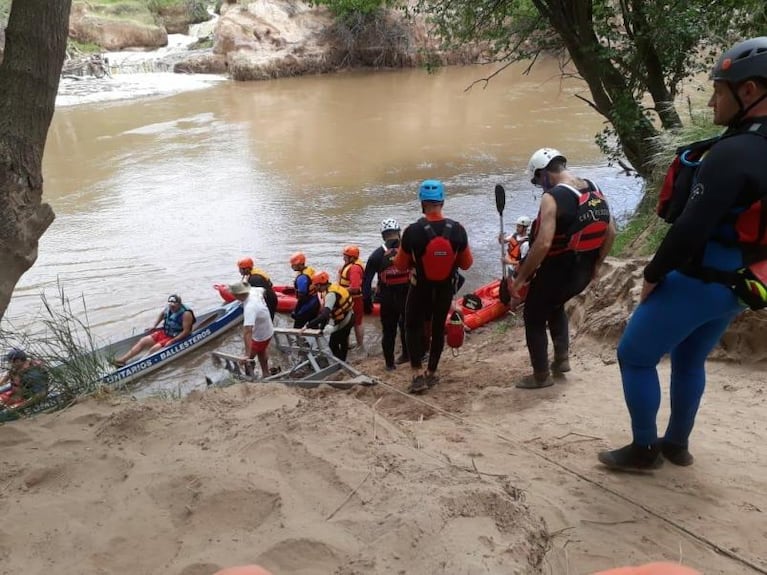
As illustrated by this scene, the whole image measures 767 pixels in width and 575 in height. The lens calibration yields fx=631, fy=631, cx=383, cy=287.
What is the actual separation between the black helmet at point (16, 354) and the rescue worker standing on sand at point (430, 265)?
8.91ft

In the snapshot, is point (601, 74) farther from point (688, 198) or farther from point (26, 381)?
point (26, 381)

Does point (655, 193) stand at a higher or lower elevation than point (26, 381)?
higher

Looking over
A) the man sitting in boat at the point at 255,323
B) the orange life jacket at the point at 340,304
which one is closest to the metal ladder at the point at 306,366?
Answer: the man sitting in boat at the point at 255,323

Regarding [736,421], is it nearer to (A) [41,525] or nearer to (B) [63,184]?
(A) [41,525]

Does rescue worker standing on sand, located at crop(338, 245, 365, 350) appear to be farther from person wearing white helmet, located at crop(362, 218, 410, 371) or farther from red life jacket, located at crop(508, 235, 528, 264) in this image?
red life jacket, located at crop(508, 235, 528, 264)

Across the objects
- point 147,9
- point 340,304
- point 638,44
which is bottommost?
point 340,304

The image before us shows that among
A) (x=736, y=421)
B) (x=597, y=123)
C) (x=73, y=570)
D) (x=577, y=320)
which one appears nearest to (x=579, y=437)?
(x=736, y=421)

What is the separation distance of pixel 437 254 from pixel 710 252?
2.37m

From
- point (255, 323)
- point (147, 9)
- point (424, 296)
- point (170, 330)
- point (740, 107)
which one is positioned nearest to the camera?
point (740, 107)

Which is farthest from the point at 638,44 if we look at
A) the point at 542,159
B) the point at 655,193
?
the point at 542,159

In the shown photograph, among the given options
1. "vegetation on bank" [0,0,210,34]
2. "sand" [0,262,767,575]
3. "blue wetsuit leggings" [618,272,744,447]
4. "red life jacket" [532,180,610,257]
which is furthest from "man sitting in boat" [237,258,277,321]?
"vegetation on bank" [0,0,210,34]

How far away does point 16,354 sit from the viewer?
4527mm

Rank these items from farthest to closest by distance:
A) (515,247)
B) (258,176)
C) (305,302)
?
(258,176)
(515,247)
(305,302)

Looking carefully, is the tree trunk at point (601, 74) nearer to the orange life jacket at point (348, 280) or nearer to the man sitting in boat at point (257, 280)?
the orange life jacket at point (348, 280)
